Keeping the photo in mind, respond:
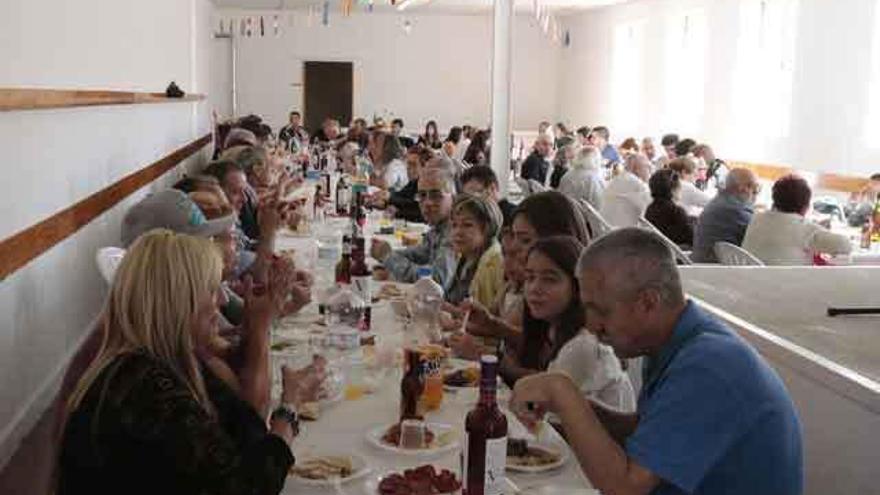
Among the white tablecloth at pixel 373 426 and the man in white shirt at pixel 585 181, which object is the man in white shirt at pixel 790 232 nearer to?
the man in white shirt at pixel 585 181

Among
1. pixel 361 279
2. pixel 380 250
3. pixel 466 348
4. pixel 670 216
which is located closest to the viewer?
pixel 466 348

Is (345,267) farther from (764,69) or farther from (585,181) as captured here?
(764,69)

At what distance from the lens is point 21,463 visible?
12.0 feet

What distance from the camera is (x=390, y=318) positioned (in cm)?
368

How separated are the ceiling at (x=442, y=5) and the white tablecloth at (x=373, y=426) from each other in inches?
550

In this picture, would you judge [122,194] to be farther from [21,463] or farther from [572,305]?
[572,305]

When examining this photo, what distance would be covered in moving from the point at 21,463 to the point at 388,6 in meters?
16.2

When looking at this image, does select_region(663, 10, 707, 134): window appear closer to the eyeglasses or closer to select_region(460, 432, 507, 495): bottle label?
the eyeglasses

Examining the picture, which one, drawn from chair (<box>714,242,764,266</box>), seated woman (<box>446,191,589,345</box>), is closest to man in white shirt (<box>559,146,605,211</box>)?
chair (<box>714,242,764,266</box>)

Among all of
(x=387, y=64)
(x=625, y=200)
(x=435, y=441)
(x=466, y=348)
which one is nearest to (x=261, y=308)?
(x=435, y=441)

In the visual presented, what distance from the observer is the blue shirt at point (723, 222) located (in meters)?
6.84

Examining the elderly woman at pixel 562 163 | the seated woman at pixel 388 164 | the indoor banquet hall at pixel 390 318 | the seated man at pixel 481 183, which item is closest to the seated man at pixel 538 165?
the elderly woman at pixel 562 163

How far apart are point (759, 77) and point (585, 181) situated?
4.31 m

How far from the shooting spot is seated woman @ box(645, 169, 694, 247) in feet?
24.5
